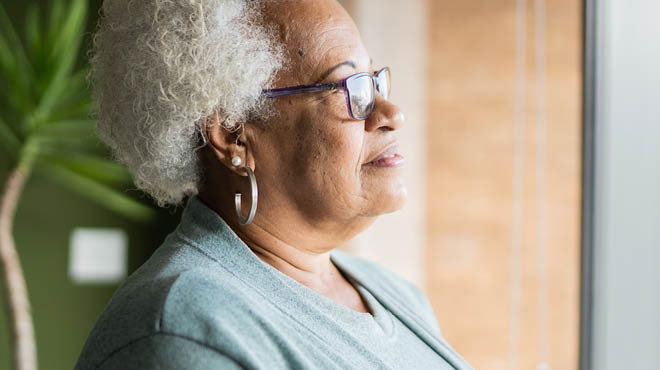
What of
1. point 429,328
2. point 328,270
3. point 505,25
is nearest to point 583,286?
point 429,328

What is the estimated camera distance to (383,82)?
3.95ft

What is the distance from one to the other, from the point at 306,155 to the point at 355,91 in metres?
0.13

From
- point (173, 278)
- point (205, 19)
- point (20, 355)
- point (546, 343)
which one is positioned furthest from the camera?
point (20, 355)

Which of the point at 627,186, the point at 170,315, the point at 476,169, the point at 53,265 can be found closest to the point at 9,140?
the point at 53,265

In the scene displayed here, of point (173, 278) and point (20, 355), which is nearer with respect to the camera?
point (173, 278)

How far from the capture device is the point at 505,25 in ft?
7.84

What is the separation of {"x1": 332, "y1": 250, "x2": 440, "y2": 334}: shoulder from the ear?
1.01 ft

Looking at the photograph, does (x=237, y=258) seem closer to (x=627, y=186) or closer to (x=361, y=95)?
(x=361, y=95)

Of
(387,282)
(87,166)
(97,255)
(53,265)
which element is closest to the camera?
(387,282)

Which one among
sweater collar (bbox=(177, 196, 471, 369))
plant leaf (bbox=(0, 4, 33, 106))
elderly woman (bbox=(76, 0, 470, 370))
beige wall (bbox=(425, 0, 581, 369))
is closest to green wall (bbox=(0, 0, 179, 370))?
plant leaf (bbox=(0, 4, 33, 106))

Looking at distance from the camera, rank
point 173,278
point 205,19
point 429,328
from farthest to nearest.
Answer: point 429,328
point 205,19
point 173,278

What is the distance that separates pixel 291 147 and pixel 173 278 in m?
0.31

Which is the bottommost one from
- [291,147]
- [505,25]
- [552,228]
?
[552,228]

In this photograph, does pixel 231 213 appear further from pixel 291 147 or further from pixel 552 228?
pixel 552 228
